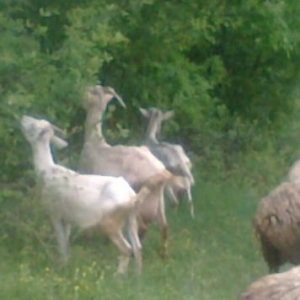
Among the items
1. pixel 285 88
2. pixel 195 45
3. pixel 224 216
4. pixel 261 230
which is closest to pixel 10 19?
pixel 261 230

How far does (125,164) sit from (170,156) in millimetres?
1921

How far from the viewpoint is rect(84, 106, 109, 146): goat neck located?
561 inches

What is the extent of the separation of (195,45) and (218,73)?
577 millimetres

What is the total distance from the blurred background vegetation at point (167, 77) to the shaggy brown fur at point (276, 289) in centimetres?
544

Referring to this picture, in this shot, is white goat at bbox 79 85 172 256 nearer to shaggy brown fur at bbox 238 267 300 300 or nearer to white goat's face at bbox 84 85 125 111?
white goat's face at bbox 84 85 125 111

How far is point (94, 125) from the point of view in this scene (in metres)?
14.3

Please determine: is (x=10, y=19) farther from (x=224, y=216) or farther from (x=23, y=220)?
(x=224, y=216)

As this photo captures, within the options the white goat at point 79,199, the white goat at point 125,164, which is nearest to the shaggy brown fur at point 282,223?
the white goat at point 79,199

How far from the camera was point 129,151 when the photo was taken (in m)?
13.8

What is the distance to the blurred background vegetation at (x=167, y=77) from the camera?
12.7 meters

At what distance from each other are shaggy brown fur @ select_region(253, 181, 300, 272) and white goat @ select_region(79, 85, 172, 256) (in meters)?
1.41

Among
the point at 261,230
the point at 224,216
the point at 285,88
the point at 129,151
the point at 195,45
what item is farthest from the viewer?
the point at 285,88

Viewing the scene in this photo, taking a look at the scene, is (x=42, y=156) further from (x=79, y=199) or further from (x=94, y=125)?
(x=94, y=125)

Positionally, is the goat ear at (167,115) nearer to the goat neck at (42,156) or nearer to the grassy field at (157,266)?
the grassy field at (157,266)
